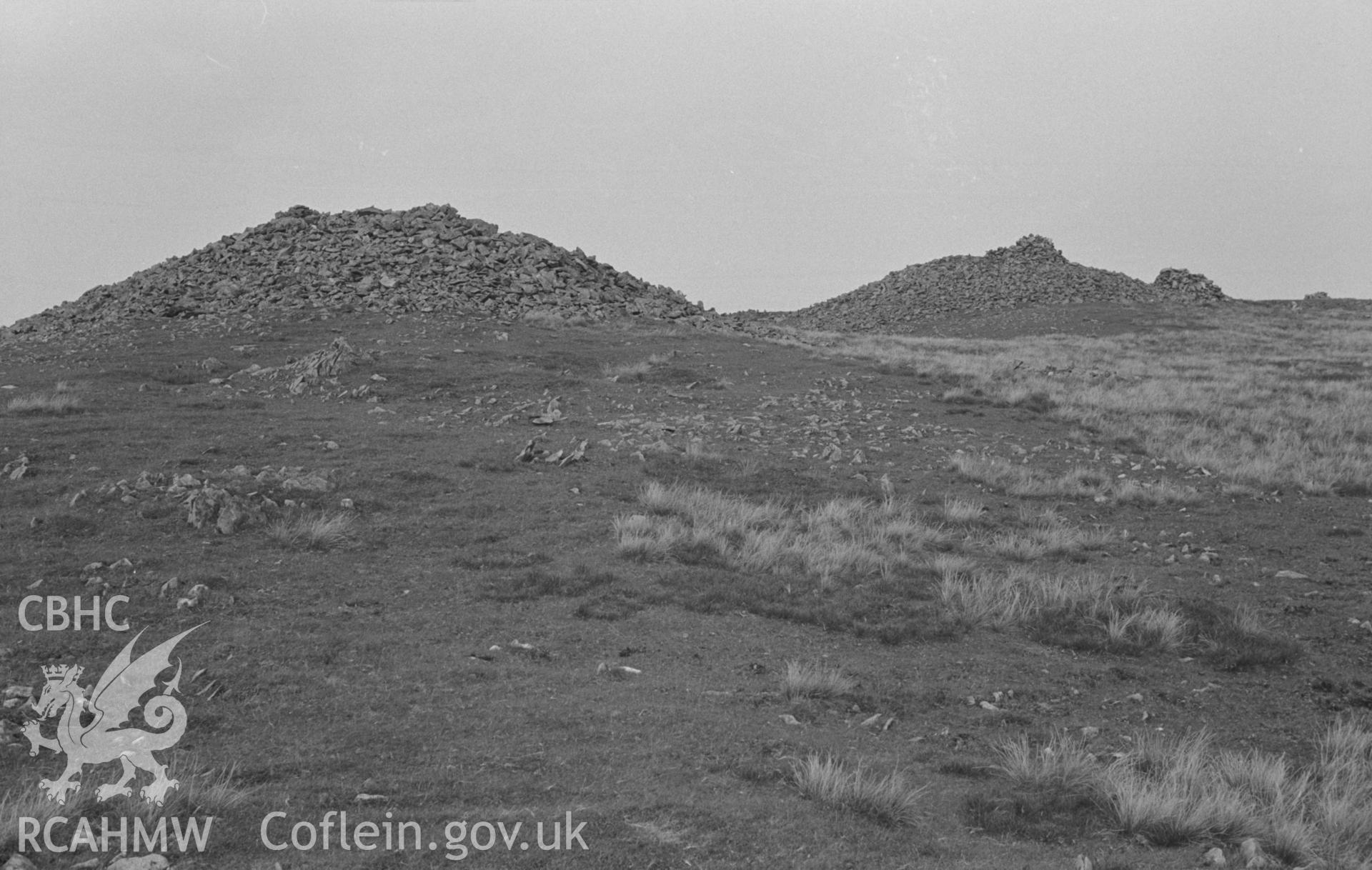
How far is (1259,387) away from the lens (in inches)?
1141

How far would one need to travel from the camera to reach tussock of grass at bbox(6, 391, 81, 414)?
57.6 ft

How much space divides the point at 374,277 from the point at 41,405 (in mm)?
15387

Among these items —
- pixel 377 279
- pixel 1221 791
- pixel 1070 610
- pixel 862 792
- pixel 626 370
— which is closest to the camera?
pixel 862 792

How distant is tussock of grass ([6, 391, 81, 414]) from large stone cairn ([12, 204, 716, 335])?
1173 centimetres

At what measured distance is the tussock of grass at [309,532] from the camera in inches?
424

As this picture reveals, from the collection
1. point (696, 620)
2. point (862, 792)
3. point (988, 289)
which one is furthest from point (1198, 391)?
point (988, 289)

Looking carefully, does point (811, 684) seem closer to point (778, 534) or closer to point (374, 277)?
point (778, 534)

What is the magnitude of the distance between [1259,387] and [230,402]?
97.2ft

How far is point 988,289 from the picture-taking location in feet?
211

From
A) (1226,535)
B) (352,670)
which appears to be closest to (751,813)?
(352,670)

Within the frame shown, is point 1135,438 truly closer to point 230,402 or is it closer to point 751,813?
point 751,813

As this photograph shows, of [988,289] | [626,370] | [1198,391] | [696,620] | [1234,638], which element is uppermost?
[988,289]

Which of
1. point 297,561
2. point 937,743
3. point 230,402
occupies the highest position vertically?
point 230,402

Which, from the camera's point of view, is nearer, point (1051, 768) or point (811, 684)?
point (1051, 768)
